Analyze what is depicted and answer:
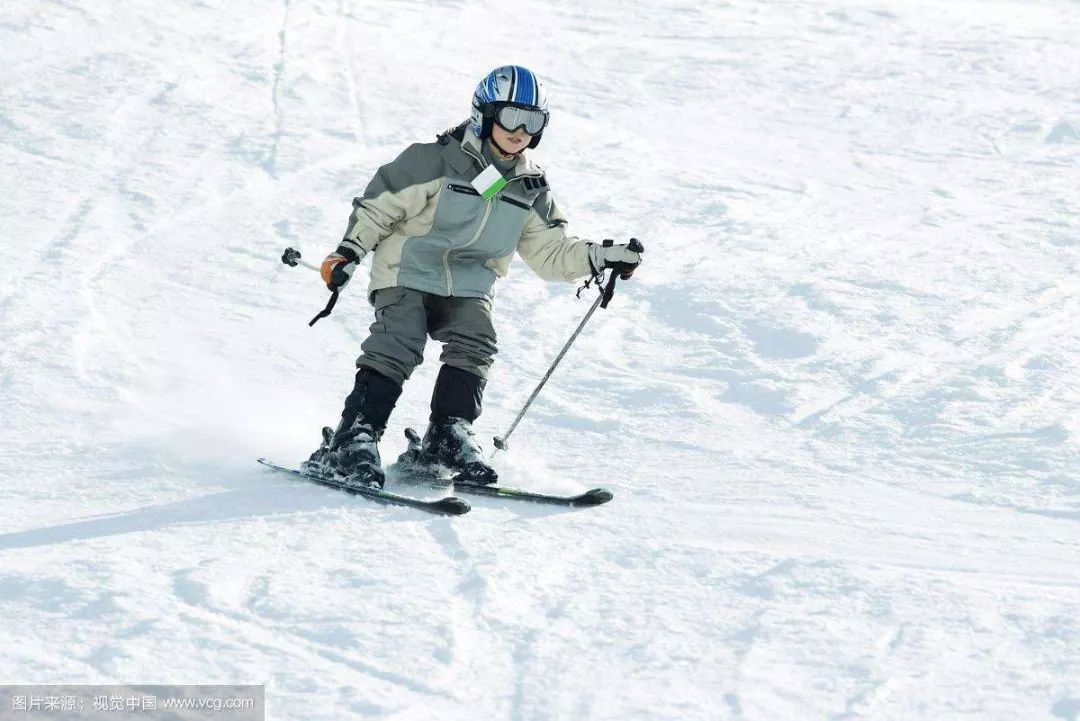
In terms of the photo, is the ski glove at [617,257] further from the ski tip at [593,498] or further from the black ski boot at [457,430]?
the ski tip at [593,498]

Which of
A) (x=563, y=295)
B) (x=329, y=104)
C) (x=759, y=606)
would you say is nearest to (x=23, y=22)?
(x=329, y=104)

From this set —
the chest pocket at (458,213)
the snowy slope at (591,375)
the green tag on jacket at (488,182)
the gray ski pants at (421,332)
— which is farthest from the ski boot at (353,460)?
the green tag on jacket at (488,182)

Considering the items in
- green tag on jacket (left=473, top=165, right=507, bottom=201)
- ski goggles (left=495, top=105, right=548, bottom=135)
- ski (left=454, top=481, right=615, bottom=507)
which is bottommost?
ski (left=454, top=481, right=615, bottom=507)

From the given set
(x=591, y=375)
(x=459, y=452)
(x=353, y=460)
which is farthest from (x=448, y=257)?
(x=591, y=375)

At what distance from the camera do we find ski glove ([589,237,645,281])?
5.48 meters

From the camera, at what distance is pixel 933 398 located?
695cm

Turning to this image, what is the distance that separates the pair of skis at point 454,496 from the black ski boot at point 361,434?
0.04 metres

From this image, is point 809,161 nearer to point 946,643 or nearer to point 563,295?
point 563,295

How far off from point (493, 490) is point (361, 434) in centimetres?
54

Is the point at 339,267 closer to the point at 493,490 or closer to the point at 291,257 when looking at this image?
the point at 291,257

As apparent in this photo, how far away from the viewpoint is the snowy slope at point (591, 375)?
397 cm

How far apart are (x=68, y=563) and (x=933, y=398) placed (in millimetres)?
4266

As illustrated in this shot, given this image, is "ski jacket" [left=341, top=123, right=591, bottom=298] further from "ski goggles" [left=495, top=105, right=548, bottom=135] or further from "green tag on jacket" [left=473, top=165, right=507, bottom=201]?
"ski goggles" [left=495, top=105, right=548, bottom=135]

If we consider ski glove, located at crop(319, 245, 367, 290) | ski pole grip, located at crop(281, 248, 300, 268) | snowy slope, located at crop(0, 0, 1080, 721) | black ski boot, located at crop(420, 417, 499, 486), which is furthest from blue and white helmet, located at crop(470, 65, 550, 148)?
snowy slope, located at crop(0, 0, 1080, 721)
